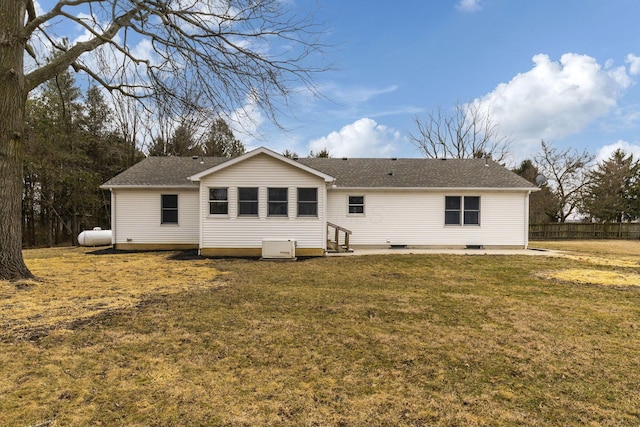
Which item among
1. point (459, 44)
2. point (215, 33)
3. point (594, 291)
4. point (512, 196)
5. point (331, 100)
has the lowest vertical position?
point (594, 291)

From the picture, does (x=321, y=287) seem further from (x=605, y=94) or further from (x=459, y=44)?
(x=605, y=94)

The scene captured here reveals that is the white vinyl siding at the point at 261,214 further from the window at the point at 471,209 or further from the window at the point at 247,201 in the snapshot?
the window at the point at 471,209

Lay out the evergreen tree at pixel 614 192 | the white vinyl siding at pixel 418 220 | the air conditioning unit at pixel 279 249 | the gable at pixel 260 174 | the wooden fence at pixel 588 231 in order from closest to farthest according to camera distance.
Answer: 1. the air conditioning unit at pixel 279 249
2. the gable at pixel 260 174
3. the white vinyl siding at pixel 418 220
4. the wooden fence at pixel 588 231
5. the evergreen tree at pixel 614 192

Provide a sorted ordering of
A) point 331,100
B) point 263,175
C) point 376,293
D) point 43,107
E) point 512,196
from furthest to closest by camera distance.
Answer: point 43,107 < point 512,196 < point 263,175 < point 376,293 < point 331,100

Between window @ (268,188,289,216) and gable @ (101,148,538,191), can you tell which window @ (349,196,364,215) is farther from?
window @ (268,188,289,216)

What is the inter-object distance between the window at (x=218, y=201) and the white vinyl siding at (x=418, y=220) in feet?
15.0

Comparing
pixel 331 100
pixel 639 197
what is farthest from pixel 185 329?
pixel 639 197

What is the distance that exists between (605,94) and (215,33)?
59.1ft

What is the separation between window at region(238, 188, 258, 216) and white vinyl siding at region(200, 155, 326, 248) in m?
0.14

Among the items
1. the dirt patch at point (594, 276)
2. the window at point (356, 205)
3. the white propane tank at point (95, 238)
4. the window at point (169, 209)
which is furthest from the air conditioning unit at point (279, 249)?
the white propane tank at point (95, 238)

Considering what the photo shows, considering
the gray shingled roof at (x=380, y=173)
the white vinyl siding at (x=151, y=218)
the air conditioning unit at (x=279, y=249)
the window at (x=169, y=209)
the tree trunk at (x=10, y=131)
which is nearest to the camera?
the tree trunk at (x=10, y=131)

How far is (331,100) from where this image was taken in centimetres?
626

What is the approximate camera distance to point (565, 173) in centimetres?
2930

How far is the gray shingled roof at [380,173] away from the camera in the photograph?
14820 millimetres
